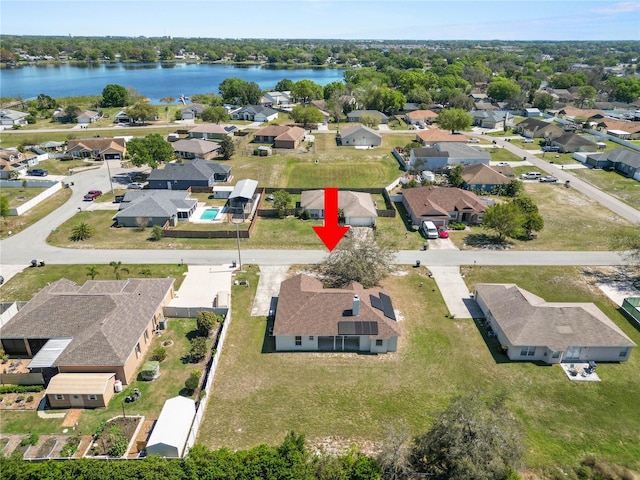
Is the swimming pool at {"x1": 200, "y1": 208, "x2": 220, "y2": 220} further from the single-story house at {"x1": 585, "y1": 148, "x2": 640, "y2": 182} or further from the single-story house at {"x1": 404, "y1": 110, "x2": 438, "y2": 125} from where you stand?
the single-story house at {"x1": 404, "y1": 110, "x2": 438, "y2": 125}

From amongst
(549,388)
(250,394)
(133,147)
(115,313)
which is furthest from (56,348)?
(133,147)

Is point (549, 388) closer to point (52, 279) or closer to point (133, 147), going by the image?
point (52, 279)

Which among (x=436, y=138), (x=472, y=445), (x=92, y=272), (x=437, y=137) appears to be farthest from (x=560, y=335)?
(x=437, y=137)

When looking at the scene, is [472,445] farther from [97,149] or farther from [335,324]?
[97,149]

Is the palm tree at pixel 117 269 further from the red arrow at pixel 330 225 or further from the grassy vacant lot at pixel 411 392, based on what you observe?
the red arrow at pixel 330 225

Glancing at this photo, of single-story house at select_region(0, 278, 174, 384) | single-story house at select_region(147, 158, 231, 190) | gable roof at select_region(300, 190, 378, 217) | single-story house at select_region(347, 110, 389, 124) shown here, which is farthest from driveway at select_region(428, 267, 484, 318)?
single-story house at select_region(347, 110, 389, 124)

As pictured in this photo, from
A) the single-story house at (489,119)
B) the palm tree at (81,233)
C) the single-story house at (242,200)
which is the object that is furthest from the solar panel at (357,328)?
the single-story house at (489,119)

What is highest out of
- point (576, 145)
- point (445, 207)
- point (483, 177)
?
point (576, 145)

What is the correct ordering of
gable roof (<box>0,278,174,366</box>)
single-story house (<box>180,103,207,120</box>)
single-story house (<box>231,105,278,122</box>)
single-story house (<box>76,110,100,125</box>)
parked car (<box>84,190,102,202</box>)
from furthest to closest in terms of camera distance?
1. single-story house (<box>231,105,278,122</box>)
2. single-story house (<box>180,103,207,120</box>)
3. single-story house (<box>76,110,100,125</box>)
4. parked car (<box>84,190,102,202</box>)
5. gable roof (<box>0,278,174,366</box>)
